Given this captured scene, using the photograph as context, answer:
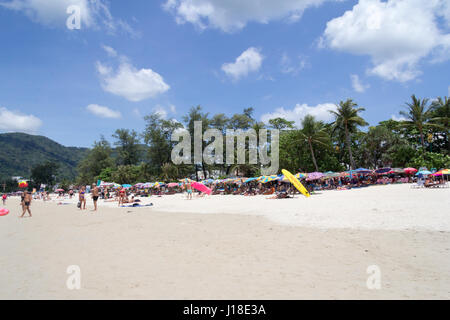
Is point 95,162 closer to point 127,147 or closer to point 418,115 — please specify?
point 127,147

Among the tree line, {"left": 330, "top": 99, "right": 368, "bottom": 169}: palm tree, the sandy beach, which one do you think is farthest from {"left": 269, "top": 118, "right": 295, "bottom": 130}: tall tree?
the sandy beach

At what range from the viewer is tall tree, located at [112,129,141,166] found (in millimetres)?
61438

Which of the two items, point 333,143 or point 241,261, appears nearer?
point 241,261

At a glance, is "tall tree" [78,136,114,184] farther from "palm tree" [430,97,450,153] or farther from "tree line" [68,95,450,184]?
"palm tree" [430,97,450,153]

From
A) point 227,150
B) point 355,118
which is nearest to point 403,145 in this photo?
point 355,118

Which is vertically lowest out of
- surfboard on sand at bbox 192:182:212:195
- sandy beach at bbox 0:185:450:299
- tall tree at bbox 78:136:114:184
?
sandy beach at bbox 0:185:450:299

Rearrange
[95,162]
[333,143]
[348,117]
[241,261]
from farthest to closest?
[95,162], [333,143], [348,117], [241,261]

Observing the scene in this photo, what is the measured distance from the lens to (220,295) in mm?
3373

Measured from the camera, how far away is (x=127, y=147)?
6259cm

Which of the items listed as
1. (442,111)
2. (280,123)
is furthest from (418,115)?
(280,123)

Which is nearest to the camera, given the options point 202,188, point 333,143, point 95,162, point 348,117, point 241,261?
point 241,261

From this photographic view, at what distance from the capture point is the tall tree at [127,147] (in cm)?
6144
